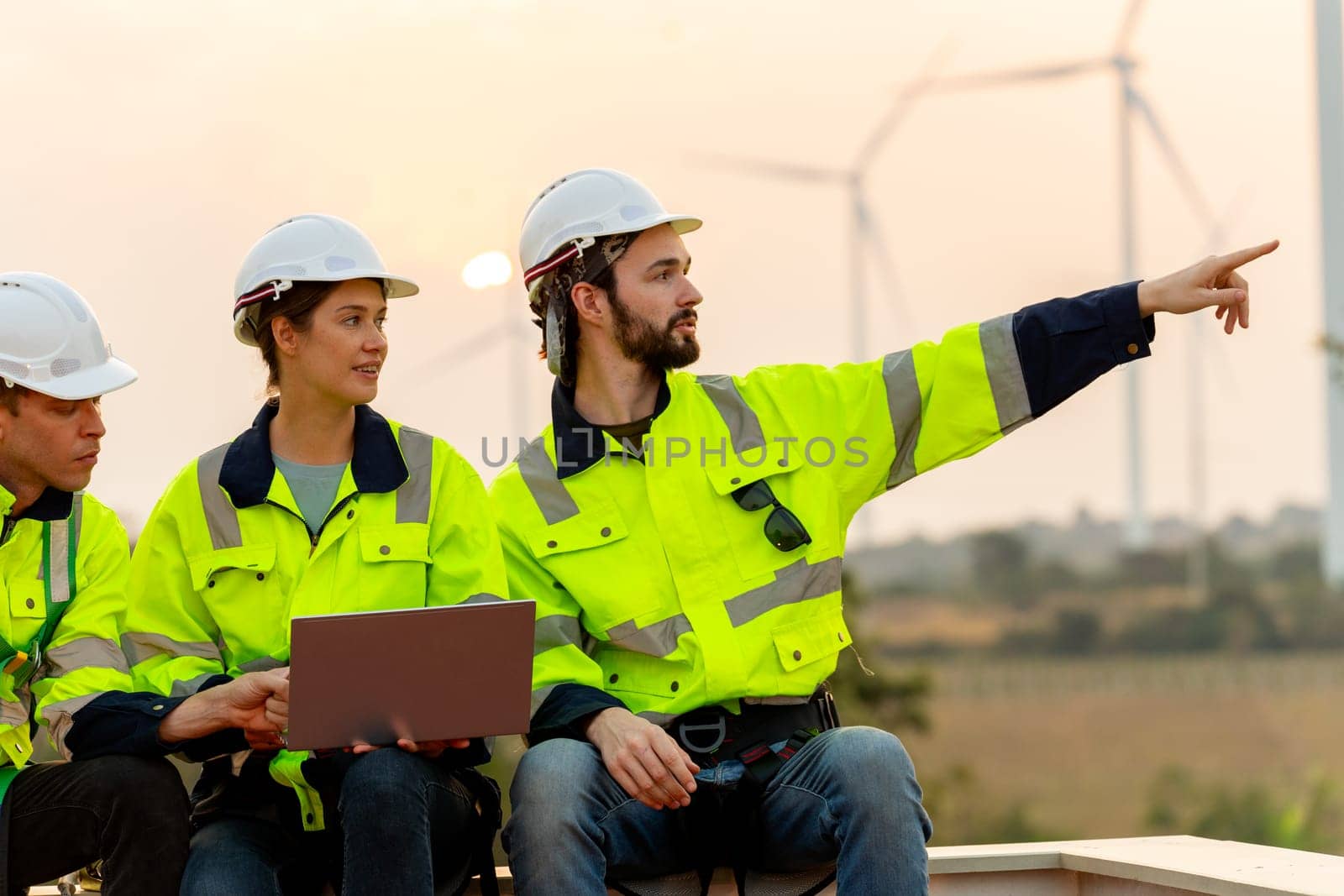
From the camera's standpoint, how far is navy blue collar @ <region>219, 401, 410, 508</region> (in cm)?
485

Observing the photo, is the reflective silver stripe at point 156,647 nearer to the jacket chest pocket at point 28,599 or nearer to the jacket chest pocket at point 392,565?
the jacket chest pocket at point 28,599

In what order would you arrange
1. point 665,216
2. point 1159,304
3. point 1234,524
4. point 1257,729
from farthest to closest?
point 1234,524
point 1257,729
point 665,216
point 1159,304

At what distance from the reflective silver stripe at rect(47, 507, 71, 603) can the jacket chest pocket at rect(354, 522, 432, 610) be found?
68cm

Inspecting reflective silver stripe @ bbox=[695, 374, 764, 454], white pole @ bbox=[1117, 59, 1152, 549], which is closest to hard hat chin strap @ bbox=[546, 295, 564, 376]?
reflective silver stripe @ bbox=[695, 374, 764, 454]

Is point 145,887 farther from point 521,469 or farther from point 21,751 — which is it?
point 521,469

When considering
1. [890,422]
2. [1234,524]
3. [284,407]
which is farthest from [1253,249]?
[1234,524]

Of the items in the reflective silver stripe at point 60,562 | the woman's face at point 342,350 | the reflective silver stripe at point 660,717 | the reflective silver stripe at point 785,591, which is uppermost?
the woman's face at point 342,350

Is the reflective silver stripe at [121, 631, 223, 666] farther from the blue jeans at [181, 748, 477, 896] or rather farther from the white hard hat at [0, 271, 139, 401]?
the white hard hat at [0, 271, 139, 401]

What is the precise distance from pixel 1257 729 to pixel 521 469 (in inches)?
2465

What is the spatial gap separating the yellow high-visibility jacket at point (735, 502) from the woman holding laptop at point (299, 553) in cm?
21

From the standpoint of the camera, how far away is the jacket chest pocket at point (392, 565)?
4.78 meters

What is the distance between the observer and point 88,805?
4359 mm

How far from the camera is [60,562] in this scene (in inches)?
185

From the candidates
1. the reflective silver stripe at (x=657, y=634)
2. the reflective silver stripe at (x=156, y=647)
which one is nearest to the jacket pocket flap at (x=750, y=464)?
the reflective silver stripe at (x=657, y=634)
